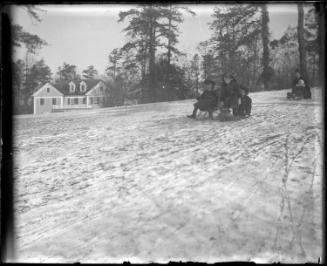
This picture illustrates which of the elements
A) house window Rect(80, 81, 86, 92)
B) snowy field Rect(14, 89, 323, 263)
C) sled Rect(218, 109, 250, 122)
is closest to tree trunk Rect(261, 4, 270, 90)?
snowy field Rect(14, 89, 323, 263)

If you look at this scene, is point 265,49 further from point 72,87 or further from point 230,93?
point 72,87

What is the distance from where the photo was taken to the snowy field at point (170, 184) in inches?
75.7

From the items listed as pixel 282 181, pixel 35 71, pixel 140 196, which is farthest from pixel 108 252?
pixel 35 71

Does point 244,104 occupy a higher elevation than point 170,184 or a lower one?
higher

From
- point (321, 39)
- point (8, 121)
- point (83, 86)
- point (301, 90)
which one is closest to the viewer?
point (321, 39)

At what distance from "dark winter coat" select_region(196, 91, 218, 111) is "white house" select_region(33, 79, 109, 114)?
100cm

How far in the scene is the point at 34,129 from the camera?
2.45 meters

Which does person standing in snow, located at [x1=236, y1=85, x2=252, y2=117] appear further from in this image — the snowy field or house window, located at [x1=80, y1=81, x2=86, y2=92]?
house window, located at [x1=80, y1=81, x2=86, y2=92]

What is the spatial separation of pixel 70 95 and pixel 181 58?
1214 millimetres

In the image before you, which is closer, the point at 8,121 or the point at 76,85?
the point at 8,121

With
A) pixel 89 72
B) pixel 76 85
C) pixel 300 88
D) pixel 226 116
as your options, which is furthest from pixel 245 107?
pixel 76 85

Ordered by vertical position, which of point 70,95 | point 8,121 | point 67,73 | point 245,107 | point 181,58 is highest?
point 181,58

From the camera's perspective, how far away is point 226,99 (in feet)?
8.64

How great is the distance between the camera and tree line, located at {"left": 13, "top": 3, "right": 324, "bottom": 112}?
7.49 ft
